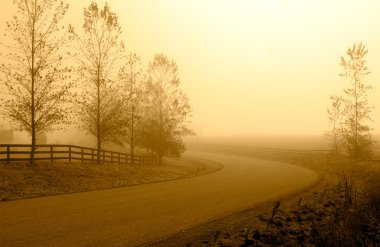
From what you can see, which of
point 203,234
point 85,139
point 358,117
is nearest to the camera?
point 203,234

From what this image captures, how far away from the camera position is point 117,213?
Result: 39.4 feet

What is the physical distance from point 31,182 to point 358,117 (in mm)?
31027

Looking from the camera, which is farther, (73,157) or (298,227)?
(73,157)

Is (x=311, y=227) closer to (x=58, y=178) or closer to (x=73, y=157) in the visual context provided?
(x=58, y=178)

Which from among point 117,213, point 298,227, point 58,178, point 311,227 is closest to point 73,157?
point 58,178

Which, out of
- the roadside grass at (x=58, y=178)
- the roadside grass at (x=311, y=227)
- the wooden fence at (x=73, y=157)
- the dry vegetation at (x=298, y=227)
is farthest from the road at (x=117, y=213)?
the wooden fence at (x=73, y=157)

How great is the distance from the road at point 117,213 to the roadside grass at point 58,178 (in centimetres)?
170

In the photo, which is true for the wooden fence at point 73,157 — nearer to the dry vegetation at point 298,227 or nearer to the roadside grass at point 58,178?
the roadside grass at point 58,178

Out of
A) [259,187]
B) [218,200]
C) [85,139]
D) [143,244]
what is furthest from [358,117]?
[85,139]

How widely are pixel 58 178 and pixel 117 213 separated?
8585mm

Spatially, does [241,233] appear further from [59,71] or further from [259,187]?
[59,71]

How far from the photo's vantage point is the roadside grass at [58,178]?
16453 mm

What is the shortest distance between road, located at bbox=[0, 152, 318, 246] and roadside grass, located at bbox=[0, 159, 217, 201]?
170 cm

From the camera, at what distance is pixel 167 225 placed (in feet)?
35.0
